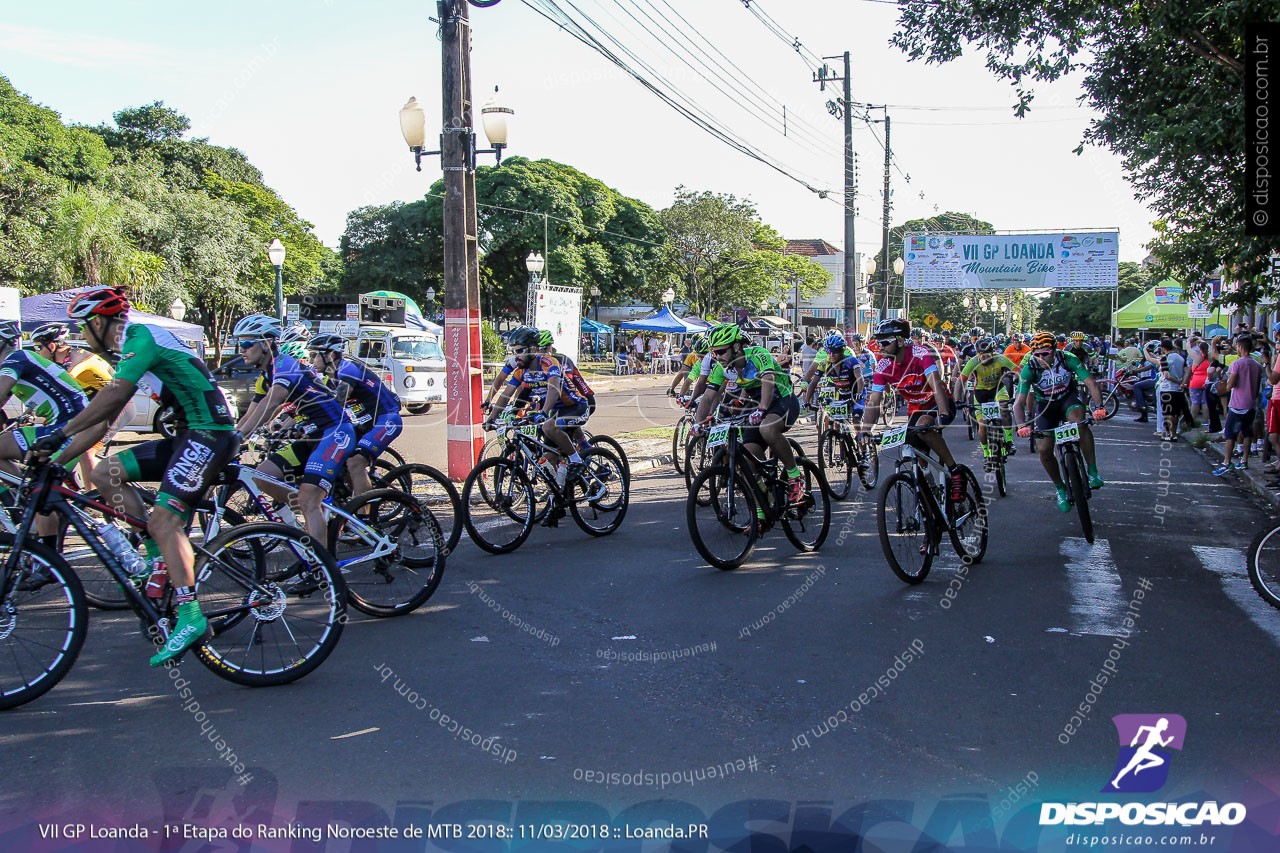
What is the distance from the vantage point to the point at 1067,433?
862 centimetres

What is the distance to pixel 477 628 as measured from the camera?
6066mm

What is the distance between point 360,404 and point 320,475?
1546 mm

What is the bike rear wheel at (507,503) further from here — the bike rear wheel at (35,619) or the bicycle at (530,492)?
the bike rear wheel at (35,619)

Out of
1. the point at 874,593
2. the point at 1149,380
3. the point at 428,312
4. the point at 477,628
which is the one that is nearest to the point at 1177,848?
the point at 874,593

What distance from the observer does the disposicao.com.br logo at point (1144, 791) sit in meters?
3.65

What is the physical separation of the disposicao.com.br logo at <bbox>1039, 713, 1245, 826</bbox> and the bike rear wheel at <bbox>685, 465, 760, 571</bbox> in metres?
3.55

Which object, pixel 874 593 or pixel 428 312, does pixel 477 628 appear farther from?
pixel 428 312

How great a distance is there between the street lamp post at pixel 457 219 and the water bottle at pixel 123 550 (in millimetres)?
6347

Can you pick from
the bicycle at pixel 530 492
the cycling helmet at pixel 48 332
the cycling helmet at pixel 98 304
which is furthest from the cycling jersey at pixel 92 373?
the cycling helmet at pixel 98 304

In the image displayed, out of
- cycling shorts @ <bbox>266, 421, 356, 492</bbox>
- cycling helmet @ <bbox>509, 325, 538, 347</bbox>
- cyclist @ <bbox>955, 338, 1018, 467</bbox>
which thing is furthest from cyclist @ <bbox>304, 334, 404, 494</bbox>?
cyclist @ <bbox>955, 338, 1018, 467</bbox>

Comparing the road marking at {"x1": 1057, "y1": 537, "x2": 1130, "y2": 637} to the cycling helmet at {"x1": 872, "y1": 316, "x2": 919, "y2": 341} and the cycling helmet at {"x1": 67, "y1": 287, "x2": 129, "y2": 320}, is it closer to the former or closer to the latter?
the cycling helmet at {"x1": 872, "y1": 316, "x2": 919, "y2": 341}

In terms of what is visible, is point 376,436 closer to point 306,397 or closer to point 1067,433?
point 306,397

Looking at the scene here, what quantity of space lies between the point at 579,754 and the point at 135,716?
7.16 feet

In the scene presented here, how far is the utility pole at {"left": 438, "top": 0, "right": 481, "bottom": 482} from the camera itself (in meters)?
11.2
